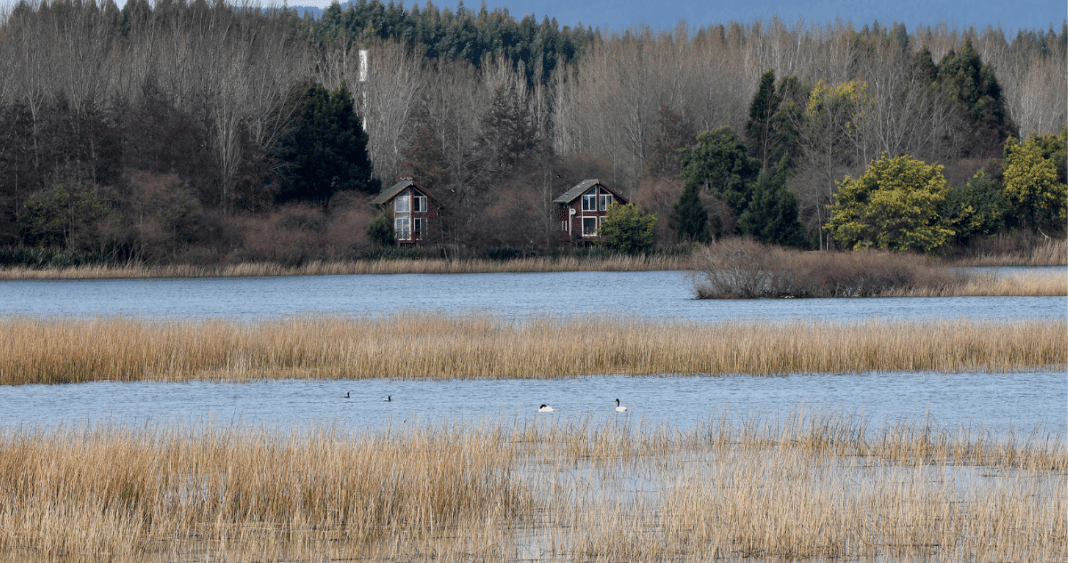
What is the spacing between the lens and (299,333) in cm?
2433

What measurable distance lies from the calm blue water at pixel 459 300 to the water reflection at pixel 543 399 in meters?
7.48

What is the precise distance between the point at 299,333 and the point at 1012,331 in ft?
44.8

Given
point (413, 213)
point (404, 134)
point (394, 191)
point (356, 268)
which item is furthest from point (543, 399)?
point (404, 134)

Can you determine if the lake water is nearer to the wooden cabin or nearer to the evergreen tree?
the wooden cabin

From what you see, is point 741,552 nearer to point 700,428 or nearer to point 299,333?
point 700,428

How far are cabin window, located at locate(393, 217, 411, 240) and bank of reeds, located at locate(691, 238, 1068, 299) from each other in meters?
39.6

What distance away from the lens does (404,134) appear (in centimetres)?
9875

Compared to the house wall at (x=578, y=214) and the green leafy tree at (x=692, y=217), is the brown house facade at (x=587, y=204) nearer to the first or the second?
the house wall at (x=578, y=214)

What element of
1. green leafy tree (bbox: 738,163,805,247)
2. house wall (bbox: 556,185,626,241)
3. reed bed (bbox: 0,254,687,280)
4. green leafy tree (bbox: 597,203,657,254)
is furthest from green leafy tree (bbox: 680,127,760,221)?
house wall (bbox: 556,185,626,241)

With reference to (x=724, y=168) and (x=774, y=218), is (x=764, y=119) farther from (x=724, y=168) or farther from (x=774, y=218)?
(x=774, y=218)

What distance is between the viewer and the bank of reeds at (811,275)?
4231 centimetres

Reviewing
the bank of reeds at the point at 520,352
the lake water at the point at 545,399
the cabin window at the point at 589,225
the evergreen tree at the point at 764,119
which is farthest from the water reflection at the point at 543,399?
the evergreen tree at the point at 764,119

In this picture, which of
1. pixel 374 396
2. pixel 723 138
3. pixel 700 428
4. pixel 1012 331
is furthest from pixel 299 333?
pixel 723 138

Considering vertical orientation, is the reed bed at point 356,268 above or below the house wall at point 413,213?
below
